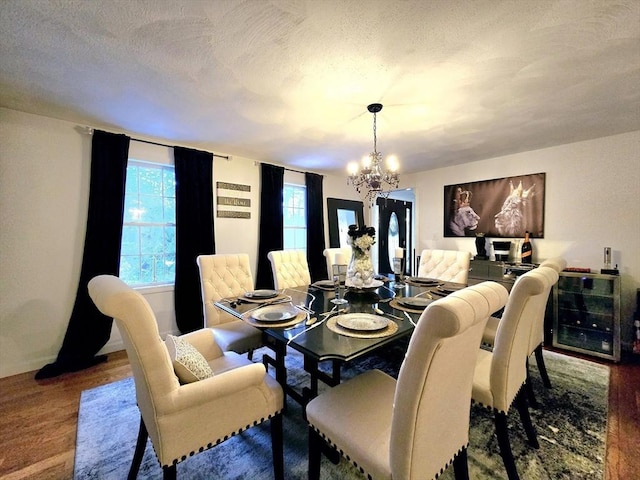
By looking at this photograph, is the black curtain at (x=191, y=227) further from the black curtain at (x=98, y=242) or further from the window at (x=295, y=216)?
the window at (x=295, y=216)

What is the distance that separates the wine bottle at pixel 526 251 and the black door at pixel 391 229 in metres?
1.87

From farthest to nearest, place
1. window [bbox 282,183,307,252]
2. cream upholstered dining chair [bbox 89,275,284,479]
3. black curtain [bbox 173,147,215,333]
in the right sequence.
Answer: window [bbox 282,183,307,252] < black curtain [bbox 173,147,215,333] < cream upholstered dining chair [bbox 89,275,284,479]

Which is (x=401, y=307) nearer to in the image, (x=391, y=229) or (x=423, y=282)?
(x=423, y=282)

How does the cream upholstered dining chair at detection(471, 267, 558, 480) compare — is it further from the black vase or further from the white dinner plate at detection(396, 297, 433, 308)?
the black vase

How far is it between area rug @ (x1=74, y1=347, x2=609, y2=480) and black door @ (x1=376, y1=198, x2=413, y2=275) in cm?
341

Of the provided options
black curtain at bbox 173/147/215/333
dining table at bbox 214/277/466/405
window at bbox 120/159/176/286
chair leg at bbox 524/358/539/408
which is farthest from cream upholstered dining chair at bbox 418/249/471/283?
window at bbox 120/159/176/286

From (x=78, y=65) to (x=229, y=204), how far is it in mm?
2128

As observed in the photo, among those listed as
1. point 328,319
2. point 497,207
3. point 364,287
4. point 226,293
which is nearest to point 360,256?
point 364,287

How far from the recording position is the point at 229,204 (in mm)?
3777

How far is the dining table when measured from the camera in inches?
50.4

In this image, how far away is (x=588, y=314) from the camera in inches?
117

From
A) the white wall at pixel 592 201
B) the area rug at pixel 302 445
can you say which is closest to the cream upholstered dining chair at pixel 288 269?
the area rug at pixel 302 445

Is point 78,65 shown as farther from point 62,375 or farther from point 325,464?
point 325,464

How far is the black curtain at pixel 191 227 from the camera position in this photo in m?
3.31
